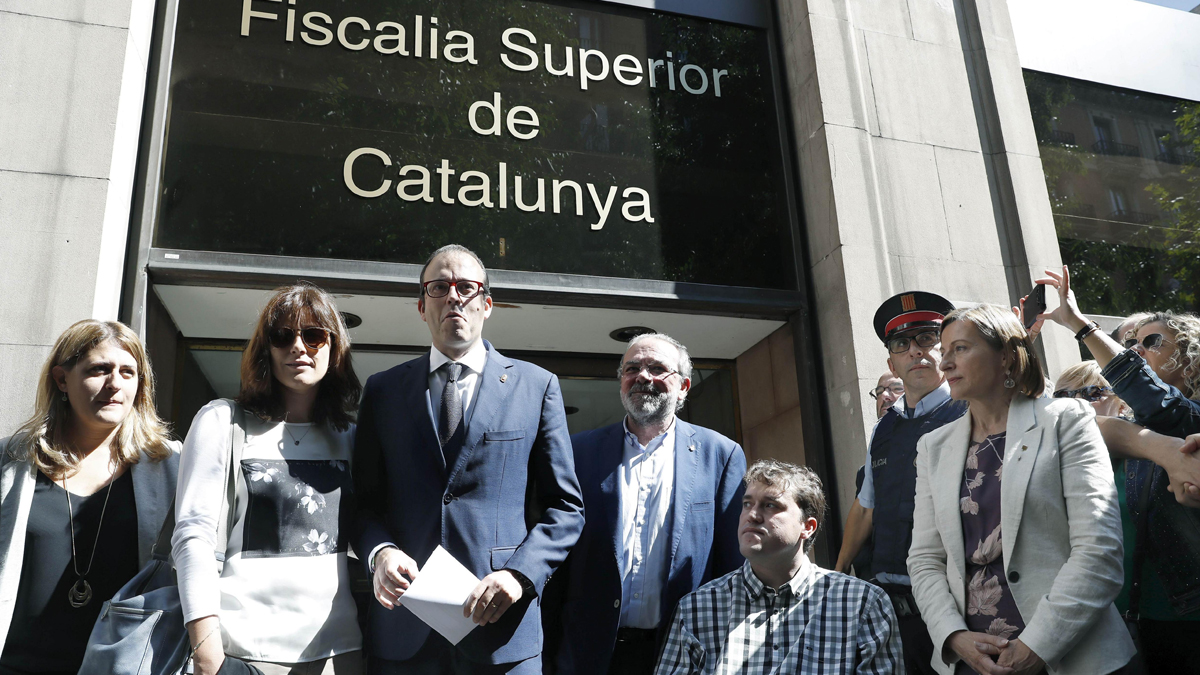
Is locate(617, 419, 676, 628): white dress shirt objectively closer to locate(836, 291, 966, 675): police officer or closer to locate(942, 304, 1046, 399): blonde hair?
locate(836, 291, 966, 675): police officer

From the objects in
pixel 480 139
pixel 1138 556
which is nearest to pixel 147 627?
pixel 1138 556

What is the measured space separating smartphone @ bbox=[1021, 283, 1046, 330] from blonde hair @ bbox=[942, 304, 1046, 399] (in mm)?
655

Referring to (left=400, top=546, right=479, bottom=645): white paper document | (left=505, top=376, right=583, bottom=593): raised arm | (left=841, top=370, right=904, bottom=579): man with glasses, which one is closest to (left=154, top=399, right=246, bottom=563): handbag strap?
(left=400, top=546, right=479, bottom=645): white paper document

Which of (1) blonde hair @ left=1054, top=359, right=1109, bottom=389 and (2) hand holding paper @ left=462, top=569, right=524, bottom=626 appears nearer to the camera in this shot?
(2) hand holding paper @ left=462, top=569, right=524, bottom=626

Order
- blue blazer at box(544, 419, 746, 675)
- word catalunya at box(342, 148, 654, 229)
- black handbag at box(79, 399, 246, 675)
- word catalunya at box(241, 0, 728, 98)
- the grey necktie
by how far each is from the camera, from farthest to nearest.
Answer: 1. word catalunya at box(241, 0, 728, 98)
2. word catalunya at box(342, 148, 654, 229)
3. blue blazer at box(544, 419, 746, 675)
4. the grey necktie
5. black handbag at box(79, 399, 246, 675)

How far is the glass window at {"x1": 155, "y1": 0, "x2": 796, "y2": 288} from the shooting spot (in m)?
6.04

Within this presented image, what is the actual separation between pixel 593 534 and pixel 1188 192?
24.9 ft

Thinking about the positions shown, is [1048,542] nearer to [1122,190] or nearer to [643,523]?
[643,523]

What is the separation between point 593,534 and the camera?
12.0 feet

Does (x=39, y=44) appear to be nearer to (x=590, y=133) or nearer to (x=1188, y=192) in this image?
(x=590, y=133)

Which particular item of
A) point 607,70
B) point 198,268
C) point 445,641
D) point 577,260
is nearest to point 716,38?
point 607,70

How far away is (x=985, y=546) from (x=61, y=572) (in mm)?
3305

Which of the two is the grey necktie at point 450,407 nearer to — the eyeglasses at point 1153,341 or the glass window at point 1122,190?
the eyeglasses at point 1153,341

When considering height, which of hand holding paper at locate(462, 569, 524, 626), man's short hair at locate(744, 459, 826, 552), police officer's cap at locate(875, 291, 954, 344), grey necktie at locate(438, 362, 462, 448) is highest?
police officer's cap at locate(875, 291, 954, 344)
